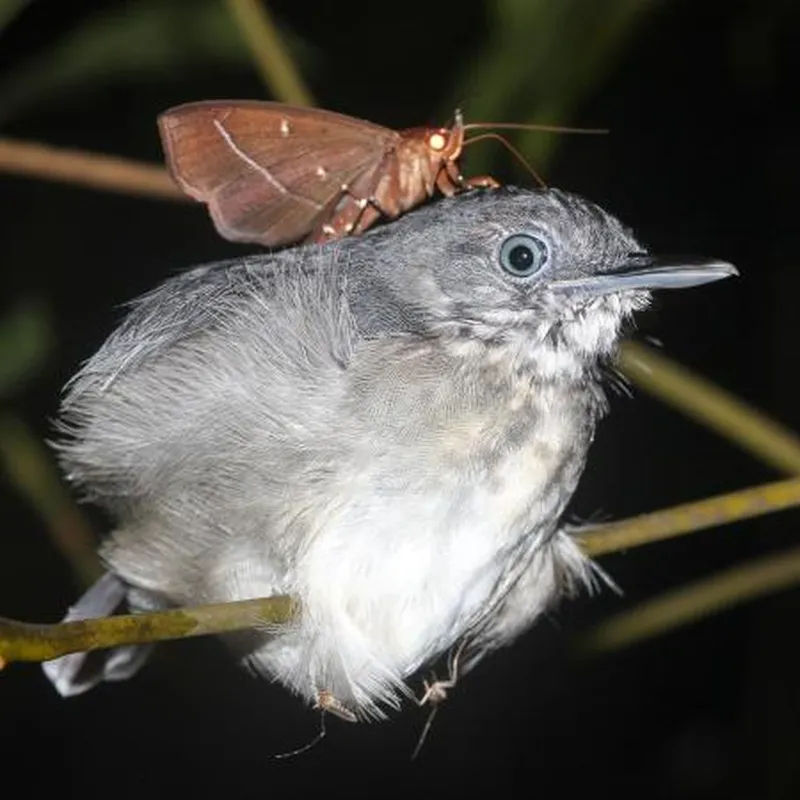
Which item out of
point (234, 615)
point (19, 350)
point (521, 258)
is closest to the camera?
point (234, 615)

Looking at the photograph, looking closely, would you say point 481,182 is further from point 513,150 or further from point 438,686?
point 438,686

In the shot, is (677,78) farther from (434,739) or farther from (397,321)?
(397,321)

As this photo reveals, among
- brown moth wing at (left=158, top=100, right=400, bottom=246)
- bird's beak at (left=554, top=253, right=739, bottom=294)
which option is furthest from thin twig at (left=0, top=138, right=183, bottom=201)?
bird's beak at (left=554, top=253, right=739, bottom=294)

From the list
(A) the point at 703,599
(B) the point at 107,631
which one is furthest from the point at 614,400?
(B) the point at 107,631

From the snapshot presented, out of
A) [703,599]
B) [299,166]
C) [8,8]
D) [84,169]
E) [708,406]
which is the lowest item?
[703,599]

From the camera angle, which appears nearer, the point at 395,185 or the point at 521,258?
the point at 521,258

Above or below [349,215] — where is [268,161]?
above
